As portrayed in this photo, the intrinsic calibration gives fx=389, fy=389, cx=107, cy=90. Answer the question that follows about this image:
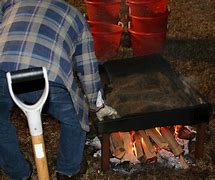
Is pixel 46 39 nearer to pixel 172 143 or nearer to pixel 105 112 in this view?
pixel 105 112

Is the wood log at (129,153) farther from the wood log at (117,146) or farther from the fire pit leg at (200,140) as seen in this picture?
the fire pit leg at (200,140)

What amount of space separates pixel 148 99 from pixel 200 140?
32.5 inches

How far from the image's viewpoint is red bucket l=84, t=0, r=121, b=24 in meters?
7.27

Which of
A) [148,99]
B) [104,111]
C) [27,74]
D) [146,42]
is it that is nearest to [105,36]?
[146,42]

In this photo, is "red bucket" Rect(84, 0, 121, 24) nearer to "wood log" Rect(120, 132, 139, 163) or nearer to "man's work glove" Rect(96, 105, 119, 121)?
"wood log" Rect(120, 132, 139, 163)

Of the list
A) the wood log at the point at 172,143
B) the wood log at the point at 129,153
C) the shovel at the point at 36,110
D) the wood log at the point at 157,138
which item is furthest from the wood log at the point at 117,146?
the shovel at the point at 36,110

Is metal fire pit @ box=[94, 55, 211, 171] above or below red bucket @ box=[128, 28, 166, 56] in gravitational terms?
above

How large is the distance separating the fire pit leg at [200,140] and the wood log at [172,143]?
22 centimetres

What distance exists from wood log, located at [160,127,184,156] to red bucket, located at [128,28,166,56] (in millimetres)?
2536

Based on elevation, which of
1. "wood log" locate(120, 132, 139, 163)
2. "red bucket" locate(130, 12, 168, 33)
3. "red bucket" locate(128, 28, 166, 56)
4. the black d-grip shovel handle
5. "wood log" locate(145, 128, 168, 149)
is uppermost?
the black d-grip shovel handle

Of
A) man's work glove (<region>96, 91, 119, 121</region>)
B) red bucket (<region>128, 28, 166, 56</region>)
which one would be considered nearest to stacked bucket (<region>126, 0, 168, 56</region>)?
red bucket (<region>128, 28, 166, 56</region>)

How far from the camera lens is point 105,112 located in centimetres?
434

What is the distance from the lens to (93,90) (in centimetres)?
413

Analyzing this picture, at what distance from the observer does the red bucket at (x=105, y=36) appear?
22.9ft
